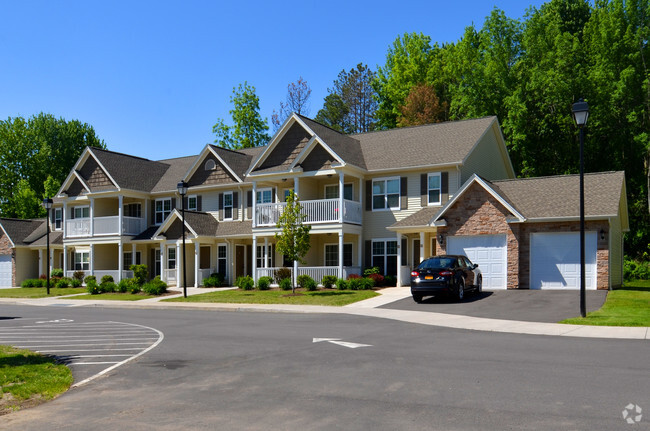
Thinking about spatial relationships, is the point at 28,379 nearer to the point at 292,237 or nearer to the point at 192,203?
the point at 292,237

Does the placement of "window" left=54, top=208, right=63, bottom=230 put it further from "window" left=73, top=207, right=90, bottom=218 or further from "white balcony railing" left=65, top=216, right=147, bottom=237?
"white balcony railing" left=65, top=216, right=147, bottom=237

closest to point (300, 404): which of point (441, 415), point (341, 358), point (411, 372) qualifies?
point (441, 415)

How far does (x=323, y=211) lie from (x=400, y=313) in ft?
42.8

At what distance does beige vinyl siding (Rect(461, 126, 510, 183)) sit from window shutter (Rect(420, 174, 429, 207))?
6.28 feet

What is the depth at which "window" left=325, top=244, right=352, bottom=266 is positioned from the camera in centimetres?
3497

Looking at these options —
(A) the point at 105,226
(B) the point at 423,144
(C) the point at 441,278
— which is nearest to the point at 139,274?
(A) the point at 105,226

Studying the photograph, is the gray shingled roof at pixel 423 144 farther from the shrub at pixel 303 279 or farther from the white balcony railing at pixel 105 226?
the white balcony railing at pixel 105 226

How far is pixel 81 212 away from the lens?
47500mm

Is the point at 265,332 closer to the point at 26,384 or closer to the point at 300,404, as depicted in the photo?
the point at 26,384

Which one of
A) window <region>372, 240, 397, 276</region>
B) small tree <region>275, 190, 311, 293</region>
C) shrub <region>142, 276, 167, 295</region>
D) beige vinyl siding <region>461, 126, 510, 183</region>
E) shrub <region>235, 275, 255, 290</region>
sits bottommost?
shrub <region>142, 276, 167, 295</region>

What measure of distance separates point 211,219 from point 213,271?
339 centimetres

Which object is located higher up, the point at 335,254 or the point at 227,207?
the point at 227,207

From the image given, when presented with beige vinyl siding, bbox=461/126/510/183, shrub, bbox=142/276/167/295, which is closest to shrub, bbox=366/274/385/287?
beige vinyl siding, bbox=461/126/510/183

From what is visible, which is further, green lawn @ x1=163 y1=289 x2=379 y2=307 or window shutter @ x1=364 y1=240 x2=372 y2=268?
window shutter @ x1=364 y1=240 x2=372 y2=268
